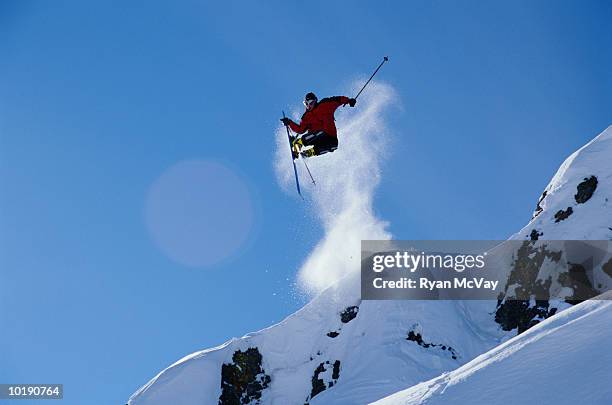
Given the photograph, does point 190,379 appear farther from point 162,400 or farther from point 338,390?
point 338,390

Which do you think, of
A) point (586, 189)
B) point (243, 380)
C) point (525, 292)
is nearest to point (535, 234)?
point (586, 189)

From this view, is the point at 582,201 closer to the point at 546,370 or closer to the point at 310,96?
the point at 310,96

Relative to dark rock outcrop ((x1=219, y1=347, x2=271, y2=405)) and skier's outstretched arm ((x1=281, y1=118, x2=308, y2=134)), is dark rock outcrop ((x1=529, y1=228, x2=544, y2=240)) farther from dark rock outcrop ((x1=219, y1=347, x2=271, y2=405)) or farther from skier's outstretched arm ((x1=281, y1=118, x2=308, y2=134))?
skier's outstretched arm ((x1=281, y1=118, x2=308, y2=134))

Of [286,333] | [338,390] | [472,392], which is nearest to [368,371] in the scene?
[338,390]

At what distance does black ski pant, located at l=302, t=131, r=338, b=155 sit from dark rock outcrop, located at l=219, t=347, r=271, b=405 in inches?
2183

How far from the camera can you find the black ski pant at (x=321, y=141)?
1712cm

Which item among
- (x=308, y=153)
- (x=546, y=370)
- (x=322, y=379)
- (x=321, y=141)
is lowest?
(x=546, y=370)

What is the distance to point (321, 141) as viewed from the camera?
17.2 meters

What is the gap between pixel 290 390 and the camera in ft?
218

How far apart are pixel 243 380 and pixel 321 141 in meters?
56.9

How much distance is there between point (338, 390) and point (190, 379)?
19553 mm

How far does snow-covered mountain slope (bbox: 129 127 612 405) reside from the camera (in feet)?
186

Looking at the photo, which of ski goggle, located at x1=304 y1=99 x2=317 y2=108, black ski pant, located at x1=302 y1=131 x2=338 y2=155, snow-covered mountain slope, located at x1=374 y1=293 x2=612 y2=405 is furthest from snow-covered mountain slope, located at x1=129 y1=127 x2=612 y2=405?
snow-covered mountain slope, located at x1=374 y1=293 x2=612 y2=405

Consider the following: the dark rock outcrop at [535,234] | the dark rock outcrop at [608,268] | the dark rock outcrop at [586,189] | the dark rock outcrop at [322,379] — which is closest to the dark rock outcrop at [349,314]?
the dark rock outcrop at [322,379]
